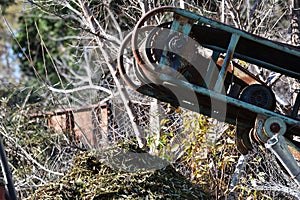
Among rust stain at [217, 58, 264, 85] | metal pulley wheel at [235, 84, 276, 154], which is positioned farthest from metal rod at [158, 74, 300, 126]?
rust stain at [217, 58, 264, 85]

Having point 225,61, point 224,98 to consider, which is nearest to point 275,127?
point 224,98

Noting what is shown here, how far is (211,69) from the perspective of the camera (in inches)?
178

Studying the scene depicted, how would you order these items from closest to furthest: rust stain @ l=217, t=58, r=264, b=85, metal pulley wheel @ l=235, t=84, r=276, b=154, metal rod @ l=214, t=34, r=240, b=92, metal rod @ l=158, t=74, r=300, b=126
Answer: metal rod @ l=158, t=74, r=300, b=126, metal rod @ l=214, t=34, r=240, b=92, metal pulley wheel @ l=235, t=84, r=276, b=154, rust stain @ l=217, t=58, r=264, b=85

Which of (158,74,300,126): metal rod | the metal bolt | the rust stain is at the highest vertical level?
the rust stain

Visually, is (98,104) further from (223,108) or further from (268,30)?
(223,108)

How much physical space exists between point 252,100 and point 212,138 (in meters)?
2.27

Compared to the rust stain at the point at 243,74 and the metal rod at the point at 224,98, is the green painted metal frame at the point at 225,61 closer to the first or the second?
the metal rod at the point at 224,98

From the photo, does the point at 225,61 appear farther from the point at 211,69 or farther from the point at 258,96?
the point at 258,96

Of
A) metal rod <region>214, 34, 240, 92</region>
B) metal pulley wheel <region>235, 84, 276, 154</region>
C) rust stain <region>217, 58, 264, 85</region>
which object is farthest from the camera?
rust stain <region>217, 58, 264, 85</region>

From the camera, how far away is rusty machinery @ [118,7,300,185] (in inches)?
171

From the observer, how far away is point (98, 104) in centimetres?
825

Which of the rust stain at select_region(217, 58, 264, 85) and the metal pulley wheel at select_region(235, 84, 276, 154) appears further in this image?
the rust stain at select_region(217, 58, 264, 85)

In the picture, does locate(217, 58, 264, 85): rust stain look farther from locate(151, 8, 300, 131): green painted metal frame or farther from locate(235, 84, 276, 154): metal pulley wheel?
locate(151, 8, 300, 131): green painted metal frame

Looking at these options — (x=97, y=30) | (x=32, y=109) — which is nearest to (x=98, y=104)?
(x=97, y=30)
